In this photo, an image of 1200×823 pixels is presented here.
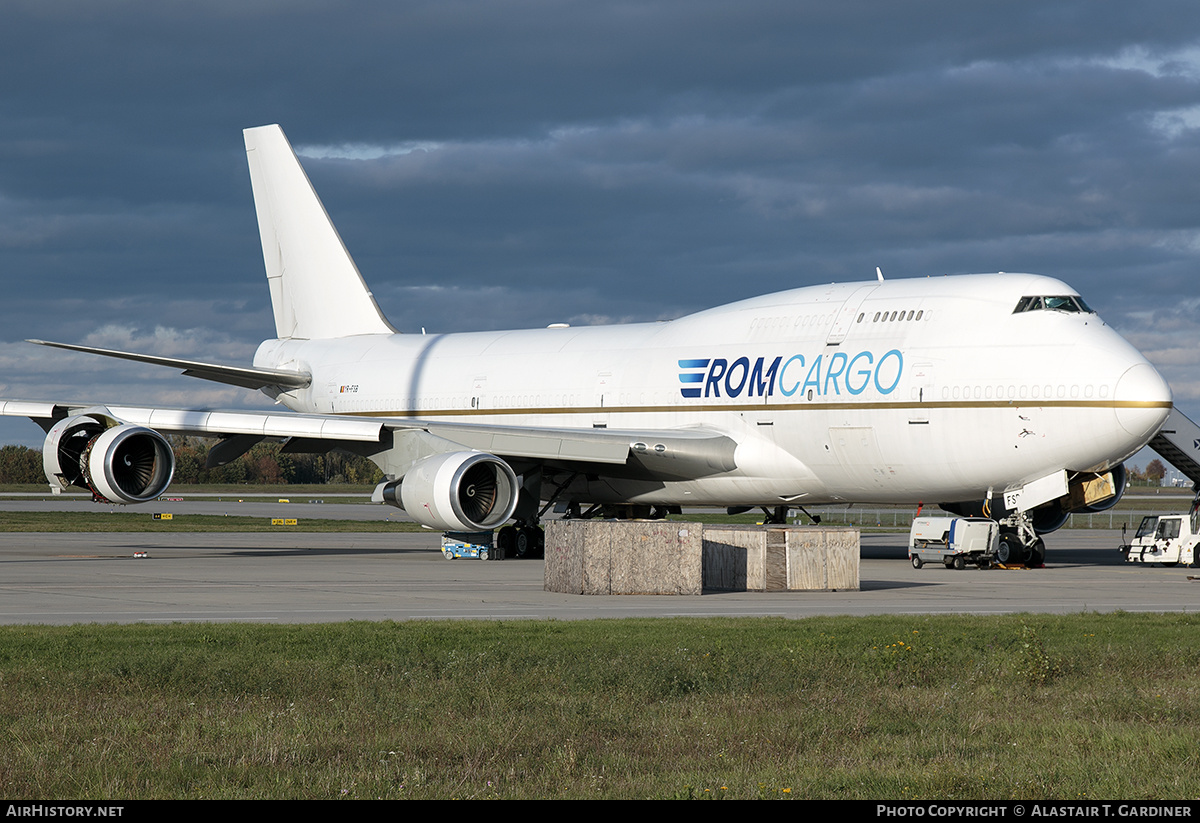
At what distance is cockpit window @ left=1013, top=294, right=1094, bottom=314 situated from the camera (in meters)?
27.9

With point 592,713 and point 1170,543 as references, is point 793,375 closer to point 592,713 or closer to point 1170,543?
point 1170,543

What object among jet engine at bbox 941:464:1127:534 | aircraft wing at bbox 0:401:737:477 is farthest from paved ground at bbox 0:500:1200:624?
aircraft wing at bbox 0:401:737:477

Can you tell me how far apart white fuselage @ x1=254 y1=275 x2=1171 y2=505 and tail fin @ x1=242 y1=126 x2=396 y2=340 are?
8.77m

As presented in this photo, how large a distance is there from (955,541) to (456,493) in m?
11.2

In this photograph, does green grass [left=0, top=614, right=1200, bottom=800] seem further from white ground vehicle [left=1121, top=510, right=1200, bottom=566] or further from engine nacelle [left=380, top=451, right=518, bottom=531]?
white ground vehicle [left=1121, top=510, right=1200, bottom=566]

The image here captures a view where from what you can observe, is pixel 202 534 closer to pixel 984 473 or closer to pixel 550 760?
pixel 984 473

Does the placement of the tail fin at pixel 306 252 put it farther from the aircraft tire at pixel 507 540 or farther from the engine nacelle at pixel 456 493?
the engine nacelle at pixel 456 493

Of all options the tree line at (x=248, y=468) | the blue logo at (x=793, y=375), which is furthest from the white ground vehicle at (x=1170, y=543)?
the tree line at (x=248, y=468)

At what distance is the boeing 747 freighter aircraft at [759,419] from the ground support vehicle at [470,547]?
63 centimetres

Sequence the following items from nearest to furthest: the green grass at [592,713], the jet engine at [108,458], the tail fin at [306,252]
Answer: the green grass at [592,713] < the jet engine at [108,458] < the tail fin at [306,252]

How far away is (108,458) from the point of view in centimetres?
2992

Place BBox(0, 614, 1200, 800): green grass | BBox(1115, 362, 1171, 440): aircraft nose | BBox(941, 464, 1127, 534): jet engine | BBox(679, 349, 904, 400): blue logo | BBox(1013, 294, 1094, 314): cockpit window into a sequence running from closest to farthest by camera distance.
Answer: BBox(0, 614, 1200, 800): green grass → BBox(1115, 362, 1171, 440): aircraft nose → BBox(1013, 294, 1094, 314): cockpit window → BBox(679, 349, 904, 400): blue logo → BBox(941, 464, 1127, 534): jet engine

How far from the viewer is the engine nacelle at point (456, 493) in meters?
28.6
